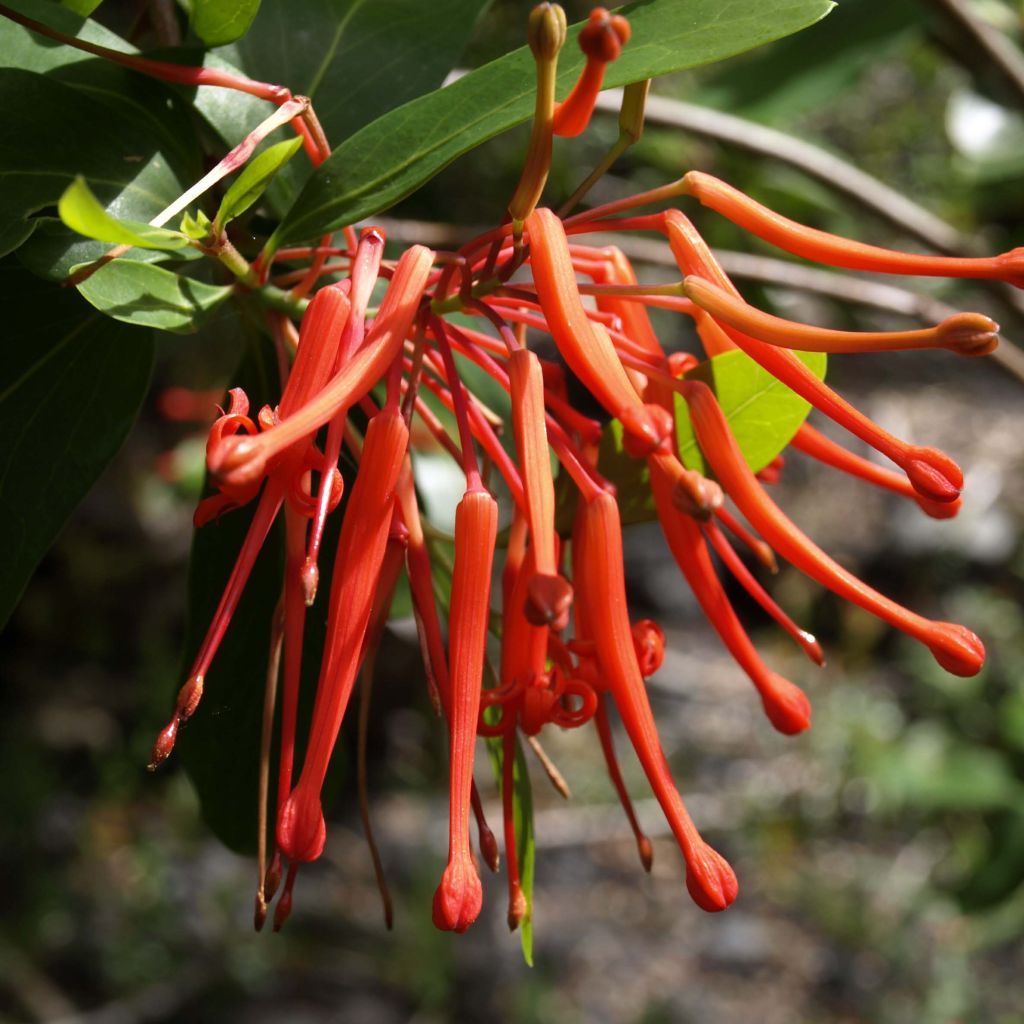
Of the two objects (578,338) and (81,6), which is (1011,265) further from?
(81,6)

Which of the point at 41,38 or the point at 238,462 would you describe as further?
the point at 41,38

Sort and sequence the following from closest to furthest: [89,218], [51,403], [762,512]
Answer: [89,218] < [762,512] < [51,403]

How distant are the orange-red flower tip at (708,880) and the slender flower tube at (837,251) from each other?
258 millimetres

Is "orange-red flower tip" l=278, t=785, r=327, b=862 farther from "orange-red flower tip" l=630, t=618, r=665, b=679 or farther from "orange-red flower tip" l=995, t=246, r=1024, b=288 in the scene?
"orange-red flower tip" l=995, t=246, r=1024, b=288

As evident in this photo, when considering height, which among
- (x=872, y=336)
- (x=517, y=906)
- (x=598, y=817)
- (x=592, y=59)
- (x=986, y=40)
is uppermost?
(x=592, y=59)

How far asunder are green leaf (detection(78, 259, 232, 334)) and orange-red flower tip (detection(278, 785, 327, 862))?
0.22 meters

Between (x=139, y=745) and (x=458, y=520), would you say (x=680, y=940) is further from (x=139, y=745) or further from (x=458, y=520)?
(x=458, y=520)

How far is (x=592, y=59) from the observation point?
0.43 m

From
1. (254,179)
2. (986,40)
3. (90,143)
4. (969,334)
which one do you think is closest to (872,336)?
(969,334)

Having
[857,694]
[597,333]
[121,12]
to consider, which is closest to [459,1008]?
[857,694]

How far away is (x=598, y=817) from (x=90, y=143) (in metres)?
2.84

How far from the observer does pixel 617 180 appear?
→ 9.41ft

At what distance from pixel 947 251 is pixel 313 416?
973mm

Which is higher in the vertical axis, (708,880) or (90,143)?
(90,143)
